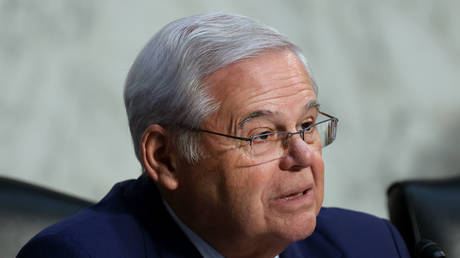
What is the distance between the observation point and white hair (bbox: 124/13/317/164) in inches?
62.1

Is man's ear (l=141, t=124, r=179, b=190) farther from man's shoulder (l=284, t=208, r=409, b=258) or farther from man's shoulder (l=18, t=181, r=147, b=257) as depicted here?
man's shoulder (l=284, t=208, r=409, b=258)

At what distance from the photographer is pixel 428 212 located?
2207 millimetres

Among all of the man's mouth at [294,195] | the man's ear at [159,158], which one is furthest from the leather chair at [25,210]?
the man's mouth at [294,195]

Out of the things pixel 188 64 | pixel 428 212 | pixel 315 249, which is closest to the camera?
pixel 188 64

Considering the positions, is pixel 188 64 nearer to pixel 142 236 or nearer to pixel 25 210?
pixel 142 236

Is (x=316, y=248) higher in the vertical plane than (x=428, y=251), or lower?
lower

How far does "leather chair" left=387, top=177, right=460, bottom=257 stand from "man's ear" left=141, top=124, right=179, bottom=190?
36.0 inches

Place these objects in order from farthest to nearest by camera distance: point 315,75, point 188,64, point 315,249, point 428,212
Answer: point 315,75
point 428,212
point 315,249
point 188,64

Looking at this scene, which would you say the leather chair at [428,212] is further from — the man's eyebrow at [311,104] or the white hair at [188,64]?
the white hair at [188,64]

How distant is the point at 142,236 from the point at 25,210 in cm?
46

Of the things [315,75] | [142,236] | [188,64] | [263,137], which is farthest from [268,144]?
[315,75]

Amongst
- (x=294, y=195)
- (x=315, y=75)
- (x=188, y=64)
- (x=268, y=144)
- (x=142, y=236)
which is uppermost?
(x=188, y=64)

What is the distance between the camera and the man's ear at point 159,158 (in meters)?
1.66

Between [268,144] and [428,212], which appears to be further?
[428,212]
